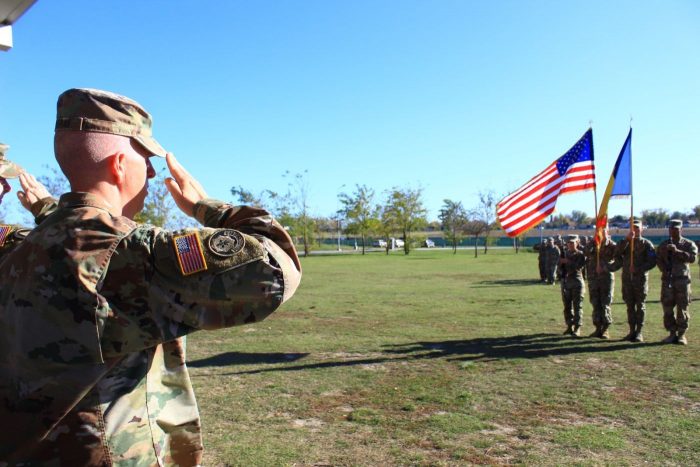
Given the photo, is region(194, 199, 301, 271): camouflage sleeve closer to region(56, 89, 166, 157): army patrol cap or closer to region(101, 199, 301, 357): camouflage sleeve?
region(101, 199, 301, 357): camouflage sleeve

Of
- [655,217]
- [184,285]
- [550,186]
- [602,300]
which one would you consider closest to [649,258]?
[602,300]

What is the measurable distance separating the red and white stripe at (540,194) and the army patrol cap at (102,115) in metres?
8.62

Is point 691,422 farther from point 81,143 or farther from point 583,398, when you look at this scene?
point 81,143

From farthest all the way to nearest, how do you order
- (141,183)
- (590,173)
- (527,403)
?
1. (590,173)
2. (527,403)
3. (141,183)

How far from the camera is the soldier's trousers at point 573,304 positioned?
407 inches

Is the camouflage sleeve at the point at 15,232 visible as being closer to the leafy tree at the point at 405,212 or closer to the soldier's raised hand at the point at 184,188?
the soldier's raised hand at the point at 184,188

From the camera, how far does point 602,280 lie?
10461 mm

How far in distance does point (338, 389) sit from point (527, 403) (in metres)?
2.18

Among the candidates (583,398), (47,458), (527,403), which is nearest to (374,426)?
(527,403)

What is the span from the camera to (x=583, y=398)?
20.6 feet

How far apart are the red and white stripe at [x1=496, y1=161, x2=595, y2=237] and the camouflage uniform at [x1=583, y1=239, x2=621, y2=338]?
137 centimetres

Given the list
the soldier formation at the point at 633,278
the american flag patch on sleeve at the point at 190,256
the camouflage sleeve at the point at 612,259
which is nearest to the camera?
the american flag patch on sleeve at the point at 190,256

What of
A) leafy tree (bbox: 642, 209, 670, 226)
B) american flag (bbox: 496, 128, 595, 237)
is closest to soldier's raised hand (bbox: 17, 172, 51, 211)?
american flag (bbox: 496, 128, 595, 237)

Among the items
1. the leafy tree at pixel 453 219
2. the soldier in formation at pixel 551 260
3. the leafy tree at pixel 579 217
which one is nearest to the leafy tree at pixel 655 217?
the leafy tree at pixel 579 217
